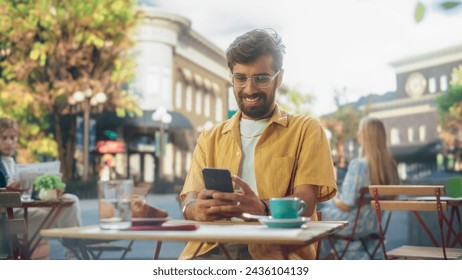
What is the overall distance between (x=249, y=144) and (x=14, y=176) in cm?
268

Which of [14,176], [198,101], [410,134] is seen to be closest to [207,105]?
[198,101]

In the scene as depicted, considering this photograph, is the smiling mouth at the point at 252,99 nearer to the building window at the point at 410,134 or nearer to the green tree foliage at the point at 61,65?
the green tree foliage at the point at 61,65

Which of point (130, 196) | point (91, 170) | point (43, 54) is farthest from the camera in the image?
point (91, 170)

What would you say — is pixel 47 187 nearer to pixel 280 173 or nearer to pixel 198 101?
pixel 280 173

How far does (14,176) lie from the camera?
4.14 meters

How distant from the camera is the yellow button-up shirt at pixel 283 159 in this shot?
1.77 meters

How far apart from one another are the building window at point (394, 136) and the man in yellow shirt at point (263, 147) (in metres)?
16.0

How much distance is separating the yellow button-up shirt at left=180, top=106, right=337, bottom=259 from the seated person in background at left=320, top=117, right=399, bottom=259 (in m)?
1.80

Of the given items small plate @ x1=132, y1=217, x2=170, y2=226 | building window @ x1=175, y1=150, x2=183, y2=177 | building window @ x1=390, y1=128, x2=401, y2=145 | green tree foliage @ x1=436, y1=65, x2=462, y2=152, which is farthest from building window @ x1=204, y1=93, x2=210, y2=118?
building window @ x1=390, y1=128, x2=401, y2=145

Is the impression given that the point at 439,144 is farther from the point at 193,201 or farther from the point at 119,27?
the point at 193,201

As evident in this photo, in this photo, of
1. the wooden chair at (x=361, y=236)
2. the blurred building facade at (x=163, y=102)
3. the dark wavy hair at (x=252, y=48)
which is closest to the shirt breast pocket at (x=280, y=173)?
the dark wavy hair at (x=252, y=48)
